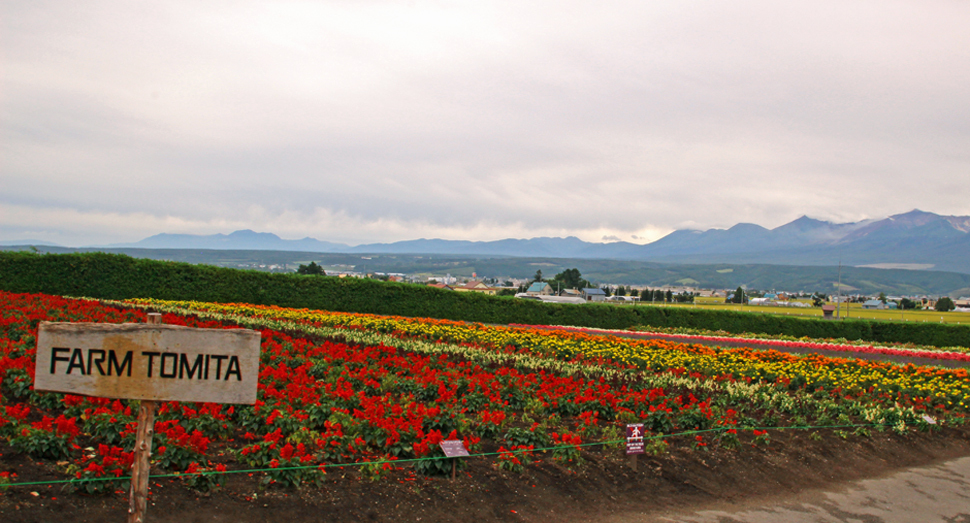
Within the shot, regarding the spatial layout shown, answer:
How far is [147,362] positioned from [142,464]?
774 millimetres

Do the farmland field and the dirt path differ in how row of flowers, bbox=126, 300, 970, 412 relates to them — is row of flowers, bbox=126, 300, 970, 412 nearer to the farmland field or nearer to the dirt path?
the farmland field

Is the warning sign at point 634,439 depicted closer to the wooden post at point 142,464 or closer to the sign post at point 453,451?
the sign post at point 453,451

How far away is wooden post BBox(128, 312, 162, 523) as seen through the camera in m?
4.41

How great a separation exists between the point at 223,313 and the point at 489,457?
15.1 m

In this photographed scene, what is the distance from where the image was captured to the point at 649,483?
24.5 ft

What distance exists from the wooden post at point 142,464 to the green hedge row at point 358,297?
76.3 feet

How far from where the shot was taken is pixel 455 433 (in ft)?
22.0

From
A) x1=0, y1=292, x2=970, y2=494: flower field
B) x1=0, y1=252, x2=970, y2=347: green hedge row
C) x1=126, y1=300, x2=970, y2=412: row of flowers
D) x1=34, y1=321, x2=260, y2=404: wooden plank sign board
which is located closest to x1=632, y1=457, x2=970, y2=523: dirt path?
x1=0, y1=292, x2=970, y2=494: flower field

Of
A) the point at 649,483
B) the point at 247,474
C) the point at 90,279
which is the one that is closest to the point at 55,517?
the point at 247,474

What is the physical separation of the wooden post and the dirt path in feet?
14.6

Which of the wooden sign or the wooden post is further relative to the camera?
the wooden sign

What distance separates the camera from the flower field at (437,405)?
610 centimetres

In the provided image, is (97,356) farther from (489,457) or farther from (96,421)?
(489,457)

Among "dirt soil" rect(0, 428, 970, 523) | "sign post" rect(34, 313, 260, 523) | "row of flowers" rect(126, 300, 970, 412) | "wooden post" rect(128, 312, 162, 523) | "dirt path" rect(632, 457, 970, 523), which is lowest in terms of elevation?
"dirt path" rect(632, 457, 970, 523)
